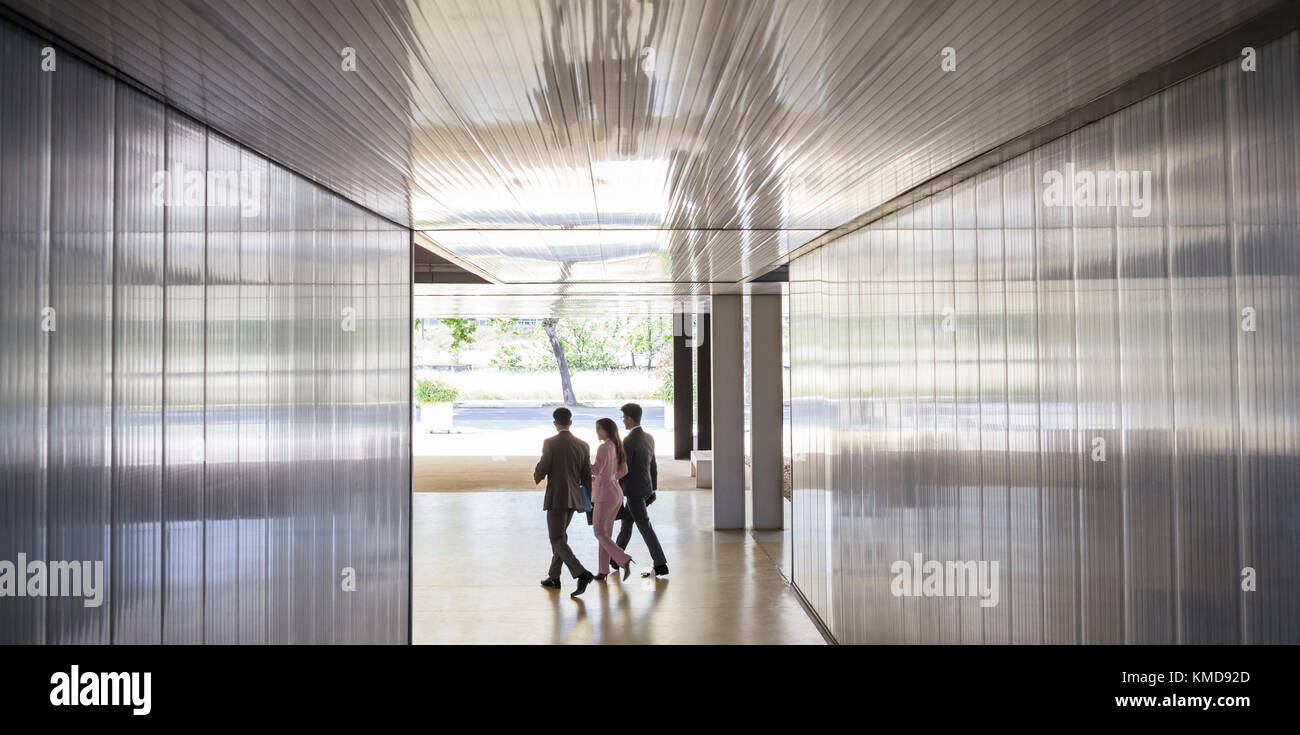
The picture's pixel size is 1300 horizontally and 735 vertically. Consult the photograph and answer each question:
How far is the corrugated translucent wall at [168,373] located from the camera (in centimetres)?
266

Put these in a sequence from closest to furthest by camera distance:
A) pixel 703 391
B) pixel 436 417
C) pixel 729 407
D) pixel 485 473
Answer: pixel 729 407 → pixel 703 391 → pixel 485 473 → pixel 436 417

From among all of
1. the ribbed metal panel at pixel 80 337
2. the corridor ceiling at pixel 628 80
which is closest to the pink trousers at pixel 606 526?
the corridor ceiling at pixel 628 80

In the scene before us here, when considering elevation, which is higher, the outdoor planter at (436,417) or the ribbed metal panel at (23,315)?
the ribbed metal panel at (23,315)

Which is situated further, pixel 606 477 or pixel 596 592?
pixel 606 477

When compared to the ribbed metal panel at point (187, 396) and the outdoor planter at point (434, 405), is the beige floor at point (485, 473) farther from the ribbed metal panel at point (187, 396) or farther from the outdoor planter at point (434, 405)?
the ribbed metal panel at point (187, 396)

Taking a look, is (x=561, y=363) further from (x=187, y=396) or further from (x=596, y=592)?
(x=187, y=396)

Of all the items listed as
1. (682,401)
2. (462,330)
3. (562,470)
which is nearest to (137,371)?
(562,470)

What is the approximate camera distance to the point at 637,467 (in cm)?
916

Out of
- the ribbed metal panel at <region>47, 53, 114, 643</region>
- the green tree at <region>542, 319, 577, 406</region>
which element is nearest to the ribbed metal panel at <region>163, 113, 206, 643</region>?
the ribbed metal panel at <region>47, 53, 114, 643</region>

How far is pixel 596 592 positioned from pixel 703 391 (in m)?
9.60

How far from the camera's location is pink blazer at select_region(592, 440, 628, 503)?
8.80 m

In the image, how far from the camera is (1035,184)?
3.87m

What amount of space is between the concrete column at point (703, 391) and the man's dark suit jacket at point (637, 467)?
8.85 m

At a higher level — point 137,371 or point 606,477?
point 137,371
